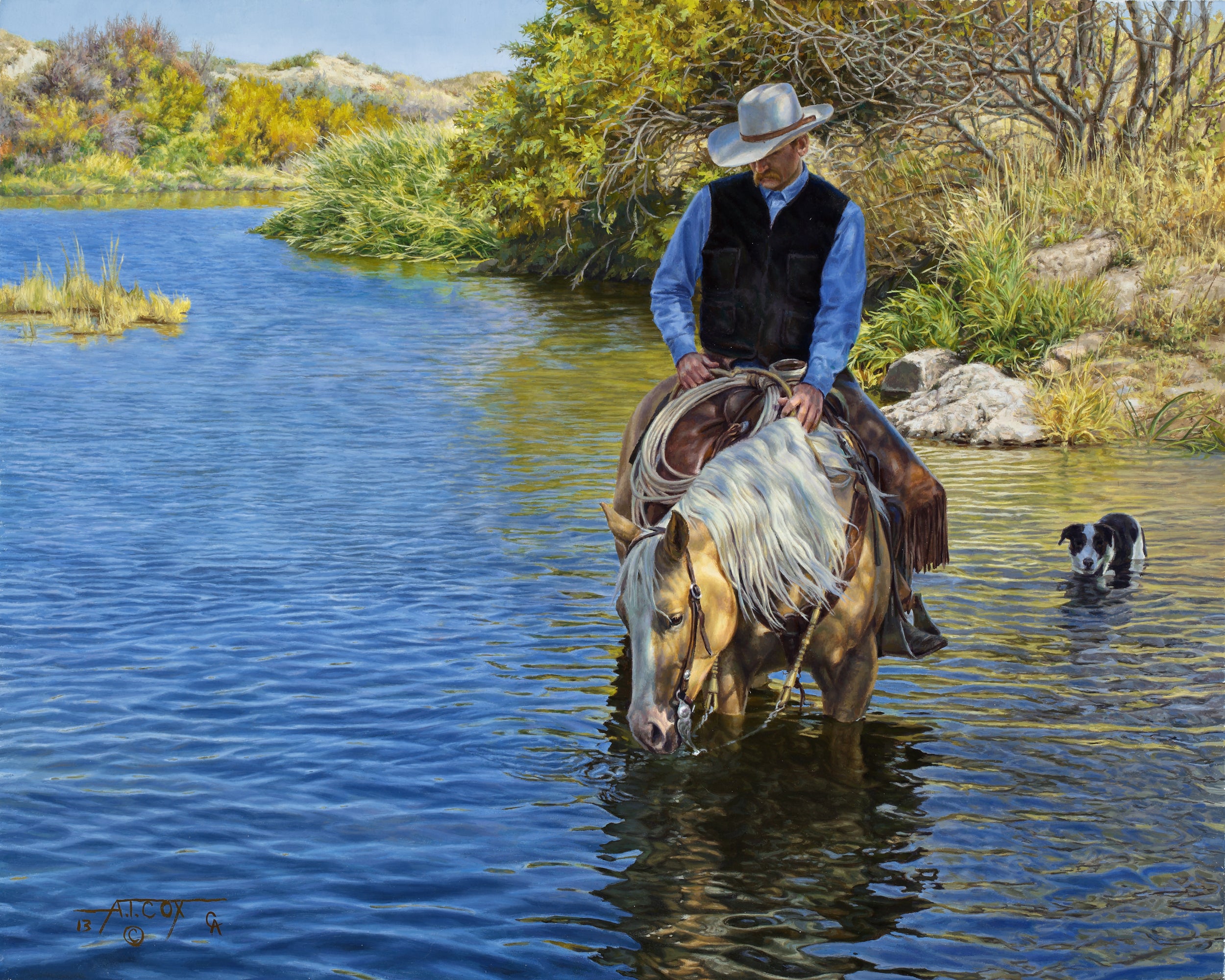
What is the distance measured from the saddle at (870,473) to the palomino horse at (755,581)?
0.09 metres

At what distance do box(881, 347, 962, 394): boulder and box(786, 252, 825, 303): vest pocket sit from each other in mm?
8456

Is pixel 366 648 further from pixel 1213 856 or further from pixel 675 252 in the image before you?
pixel 1213 856

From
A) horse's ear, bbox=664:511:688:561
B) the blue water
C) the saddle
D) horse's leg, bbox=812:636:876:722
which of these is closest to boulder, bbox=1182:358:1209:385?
the blue water

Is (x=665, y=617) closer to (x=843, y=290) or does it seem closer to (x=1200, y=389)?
(x=843, y=290)

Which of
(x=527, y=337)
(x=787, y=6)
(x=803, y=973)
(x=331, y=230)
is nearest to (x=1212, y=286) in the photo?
(x=787, y=6)

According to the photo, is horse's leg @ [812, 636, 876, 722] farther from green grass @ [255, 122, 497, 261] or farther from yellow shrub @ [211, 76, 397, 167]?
yellow shrub @ [211, 76, 397, 167]

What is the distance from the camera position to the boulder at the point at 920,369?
46.1ft

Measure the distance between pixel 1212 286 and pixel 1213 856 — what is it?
33.7 feet

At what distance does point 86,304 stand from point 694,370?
56.0 feet

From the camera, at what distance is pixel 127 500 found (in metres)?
10.4

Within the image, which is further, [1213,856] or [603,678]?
[603,678]

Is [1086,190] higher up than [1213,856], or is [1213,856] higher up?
[1086,190]

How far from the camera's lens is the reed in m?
20.3
